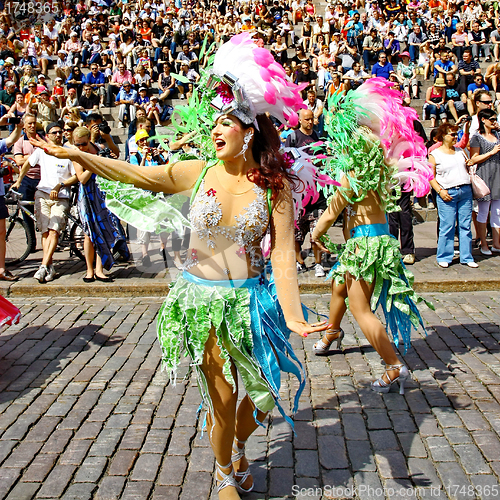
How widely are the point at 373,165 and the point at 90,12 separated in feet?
62.6

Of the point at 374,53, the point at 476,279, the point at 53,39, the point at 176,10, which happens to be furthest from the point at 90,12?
the point at 476,279

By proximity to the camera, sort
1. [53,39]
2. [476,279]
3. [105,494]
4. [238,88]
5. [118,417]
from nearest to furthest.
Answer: [238,88]
[105,494]
[118,417]
[476,279]
[53,39]

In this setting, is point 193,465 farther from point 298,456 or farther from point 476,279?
point 476,279

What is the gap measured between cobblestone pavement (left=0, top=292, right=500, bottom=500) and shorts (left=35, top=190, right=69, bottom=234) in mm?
2099

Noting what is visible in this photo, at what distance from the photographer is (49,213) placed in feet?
23.8

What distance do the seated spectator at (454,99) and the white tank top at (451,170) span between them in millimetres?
7169

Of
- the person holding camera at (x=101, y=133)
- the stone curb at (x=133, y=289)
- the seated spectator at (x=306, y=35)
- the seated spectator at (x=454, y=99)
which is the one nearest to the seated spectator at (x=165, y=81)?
the seated spectator at (x=306, y=35)

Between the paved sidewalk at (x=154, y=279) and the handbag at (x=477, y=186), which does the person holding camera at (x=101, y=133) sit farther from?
the handbag at (x=477, y=186)

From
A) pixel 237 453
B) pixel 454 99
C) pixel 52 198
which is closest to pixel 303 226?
pixel 52 198

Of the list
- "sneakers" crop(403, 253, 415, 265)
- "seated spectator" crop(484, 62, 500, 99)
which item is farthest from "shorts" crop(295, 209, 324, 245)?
"seated spectator" crop(484, 62, 500, 99)

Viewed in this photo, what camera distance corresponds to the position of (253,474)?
3219 millimetres

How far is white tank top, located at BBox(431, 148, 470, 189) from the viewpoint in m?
7.34

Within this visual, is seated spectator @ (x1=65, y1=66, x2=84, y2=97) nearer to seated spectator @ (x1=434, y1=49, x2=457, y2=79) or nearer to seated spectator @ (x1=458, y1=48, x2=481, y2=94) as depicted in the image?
seated spectator @ (x1=434, y1=49, x2=457, y2=79)

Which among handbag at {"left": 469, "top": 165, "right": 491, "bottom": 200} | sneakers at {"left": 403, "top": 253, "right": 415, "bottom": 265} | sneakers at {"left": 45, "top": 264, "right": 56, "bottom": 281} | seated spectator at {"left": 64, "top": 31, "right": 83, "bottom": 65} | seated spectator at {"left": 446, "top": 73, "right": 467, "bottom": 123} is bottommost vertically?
sneakers at {"left": 403, "top": 253, "right": 415, "bottom": 265}
